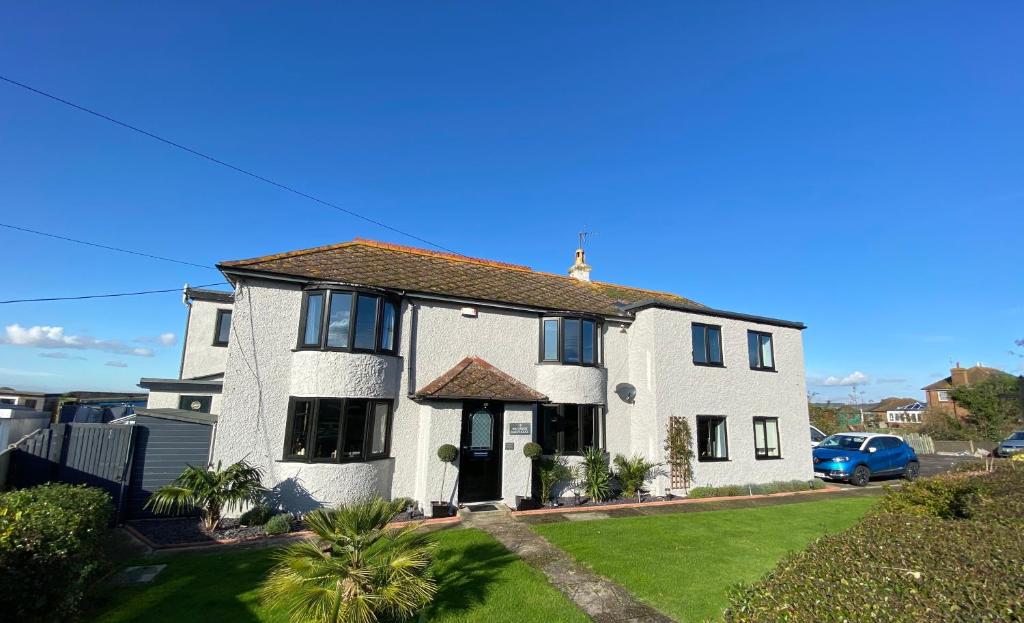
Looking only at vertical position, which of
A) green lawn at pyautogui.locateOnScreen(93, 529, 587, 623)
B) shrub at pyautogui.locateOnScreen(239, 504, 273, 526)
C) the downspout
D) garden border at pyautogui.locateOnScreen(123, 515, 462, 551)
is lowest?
garden border at pyautogui.locateOnScreen(123, 515, 462, 551)

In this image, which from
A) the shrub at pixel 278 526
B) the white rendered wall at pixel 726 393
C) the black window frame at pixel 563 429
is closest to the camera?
the shrub at pixel 278 526

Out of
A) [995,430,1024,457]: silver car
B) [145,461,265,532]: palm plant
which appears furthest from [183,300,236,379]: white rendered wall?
[995,430,1024,457]: silver car

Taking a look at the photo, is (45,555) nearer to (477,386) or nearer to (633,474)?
(477,386)

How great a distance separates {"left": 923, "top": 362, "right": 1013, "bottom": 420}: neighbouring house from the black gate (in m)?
62.7

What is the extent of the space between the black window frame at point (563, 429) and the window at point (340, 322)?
5.37m

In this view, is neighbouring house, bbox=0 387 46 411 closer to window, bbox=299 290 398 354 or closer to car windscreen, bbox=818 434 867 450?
window, bbox=299 290 398 354

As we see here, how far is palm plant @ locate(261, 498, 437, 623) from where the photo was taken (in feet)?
14.7

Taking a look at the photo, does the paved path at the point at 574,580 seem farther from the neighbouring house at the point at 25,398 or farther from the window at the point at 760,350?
the neighbouring house at the point at 25,398

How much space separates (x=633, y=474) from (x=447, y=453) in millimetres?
6007

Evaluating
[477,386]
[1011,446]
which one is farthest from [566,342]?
[1011,446]

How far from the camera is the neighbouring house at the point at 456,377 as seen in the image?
35.7 ft

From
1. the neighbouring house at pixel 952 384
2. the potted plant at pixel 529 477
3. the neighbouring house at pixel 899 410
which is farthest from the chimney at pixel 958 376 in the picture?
the potted plant at pixel 529 477

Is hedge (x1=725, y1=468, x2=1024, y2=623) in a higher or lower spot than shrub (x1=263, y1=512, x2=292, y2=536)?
higher

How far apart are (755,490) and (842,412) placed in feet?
103
